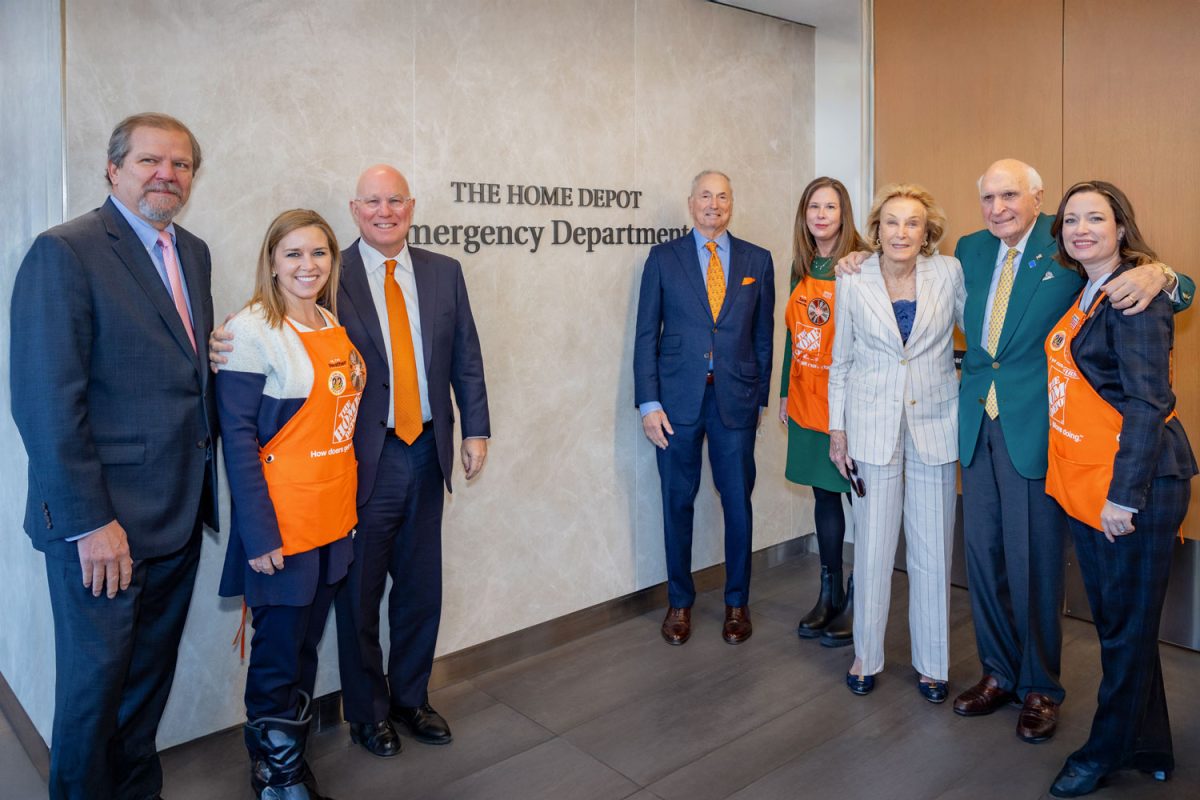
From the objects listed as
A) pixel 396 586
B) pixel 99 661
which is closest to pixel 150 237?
pixel 99 661

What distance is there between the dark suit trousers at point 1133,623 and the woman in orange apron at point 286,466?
2.21m

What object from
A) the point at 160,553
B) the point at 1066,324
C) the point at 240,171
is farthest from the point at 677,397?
the point at 160,553

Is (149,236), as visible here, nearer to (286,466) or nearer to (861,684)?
(286,466)

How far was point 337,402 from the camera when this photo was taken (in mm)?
2621

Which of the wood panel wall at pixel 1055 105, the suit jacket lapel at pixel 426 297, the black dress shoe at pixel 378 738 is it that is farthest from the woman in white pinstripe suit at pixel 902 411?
the black dress shoe at pixel 378 738

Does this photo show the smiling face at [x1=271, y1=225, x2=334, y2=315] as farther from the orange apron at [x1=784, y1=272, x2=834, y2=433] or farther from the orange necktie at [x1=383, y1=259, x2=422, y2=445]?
the orange apron at [x1=784, y1=272, x2=834, y2=433]

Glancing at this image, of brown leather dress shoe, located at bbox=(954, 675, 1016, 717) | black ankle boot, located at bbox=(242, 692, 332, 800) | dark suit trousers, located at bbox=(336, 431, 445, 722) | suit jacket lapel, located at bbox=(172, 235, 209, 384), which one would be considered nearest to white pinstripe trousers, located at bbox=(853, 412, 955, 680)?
brown leather dress shoe, located at bbox=(954, 675, 1016, 717)

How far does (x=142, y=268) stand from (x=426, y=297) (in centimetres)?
91

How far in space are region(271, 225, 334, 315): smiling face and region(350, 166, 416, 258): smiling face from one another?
1.09 ft

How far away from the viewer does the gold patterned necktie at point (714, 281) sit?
401 centimetres

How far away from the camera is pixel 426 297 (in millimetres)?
3119

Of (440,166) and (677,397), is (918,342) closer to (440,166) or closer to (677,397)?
(677,397)

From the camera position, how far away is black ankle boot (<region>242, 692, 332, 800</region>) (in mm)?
2688

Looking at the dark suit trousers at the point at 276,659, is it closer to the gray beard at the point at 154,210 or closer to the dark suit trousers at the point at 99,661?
the dark suit trousers at the point at 99,661
